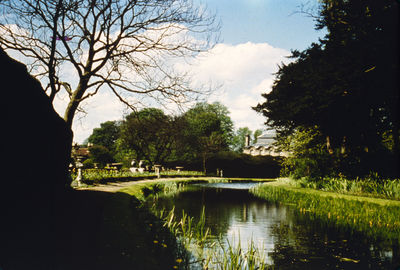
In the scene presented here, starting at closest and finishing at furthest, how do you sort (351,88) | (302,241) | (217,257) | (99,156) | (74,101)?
(217,257) → (302,241) → (74,101) → (351,88) → (99,156)

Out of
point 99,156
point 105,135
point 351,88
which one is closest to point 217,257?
point 351,88

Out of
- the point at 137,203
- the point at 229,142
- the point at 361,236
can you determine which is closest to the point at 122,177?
the point at 137,203

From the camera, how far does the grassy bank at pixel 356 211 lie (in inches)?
352

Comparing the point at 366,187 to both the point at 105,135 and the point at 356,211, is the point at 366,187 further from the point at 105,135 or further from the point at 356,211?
the point at 105,135

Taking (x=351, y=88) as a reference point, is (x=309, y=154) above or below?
below

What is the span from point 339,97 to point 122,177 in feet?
50.0

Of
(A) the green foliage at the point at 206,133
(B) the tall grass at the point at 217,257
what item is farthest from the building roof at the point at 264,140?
(B) the tall grass at the point at 217,257

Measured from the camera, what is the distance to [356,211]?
34.5 feet

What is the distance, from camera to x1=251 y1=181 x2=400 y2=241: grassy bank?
8948mm

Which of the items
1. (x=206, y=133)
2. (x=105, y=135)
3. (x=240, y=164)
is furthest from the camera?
(x=105, y=135)

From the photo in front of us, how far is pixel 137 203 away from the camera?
11.6 meters

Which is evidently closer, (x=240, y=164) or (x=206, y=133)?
(x=240, y=164)

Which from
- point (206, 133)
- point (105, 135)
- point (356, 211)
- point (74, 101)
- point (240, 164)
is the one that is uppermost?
point (206, 133)

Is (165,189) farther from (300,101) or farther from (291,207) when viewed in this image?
(300,101)
